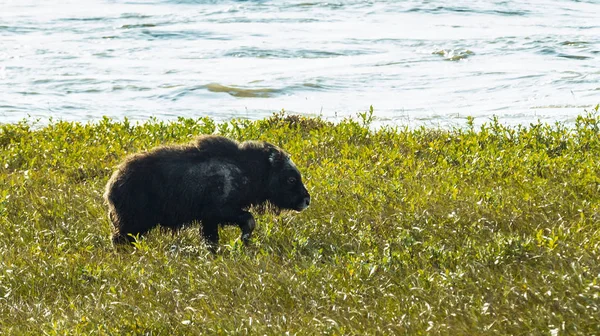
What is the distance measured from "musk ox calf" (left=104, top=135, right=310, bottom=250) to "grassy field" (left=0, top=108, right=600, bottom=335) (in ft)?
0.87

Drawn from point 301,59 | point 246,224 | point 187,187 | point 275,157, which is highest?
point 275,157

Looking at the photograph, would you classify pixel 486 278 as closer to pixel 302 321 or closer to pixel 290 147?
pixel 302 321

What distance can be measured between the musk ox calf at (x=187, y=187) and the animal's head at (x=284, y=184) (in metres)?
0.07

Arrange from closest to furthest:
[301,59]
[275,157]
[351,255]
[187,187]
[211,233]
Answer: [351,255] → [187,187] → [211,233] → [275,157] → [301,59]

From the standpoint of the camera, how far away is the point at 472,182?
1041 cm

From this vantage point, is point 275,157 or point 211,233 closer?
point 211,233

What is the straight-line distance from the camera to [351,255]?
316 inches

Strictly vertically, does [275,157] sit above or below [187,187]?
above

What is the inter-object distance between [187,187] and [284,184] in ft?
3.25

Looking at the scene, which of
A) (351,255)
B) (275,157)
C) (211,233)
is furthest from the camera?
(275,157)

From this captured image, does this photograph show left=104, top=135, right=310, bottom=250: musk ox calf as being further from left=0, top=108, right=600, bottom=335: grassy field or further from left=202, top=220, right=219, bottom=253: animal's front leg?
left=0, top=108, right=600, bottom=335: grassy field

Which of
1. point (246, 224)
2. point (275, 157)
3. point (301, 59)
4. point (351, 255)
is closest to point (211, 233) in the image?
point (246, 224)

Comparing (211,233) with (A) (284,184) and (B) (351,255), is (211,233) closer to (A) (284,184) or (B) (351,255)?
(A) (284,184)

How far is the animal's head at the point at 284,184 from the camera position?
875cm
